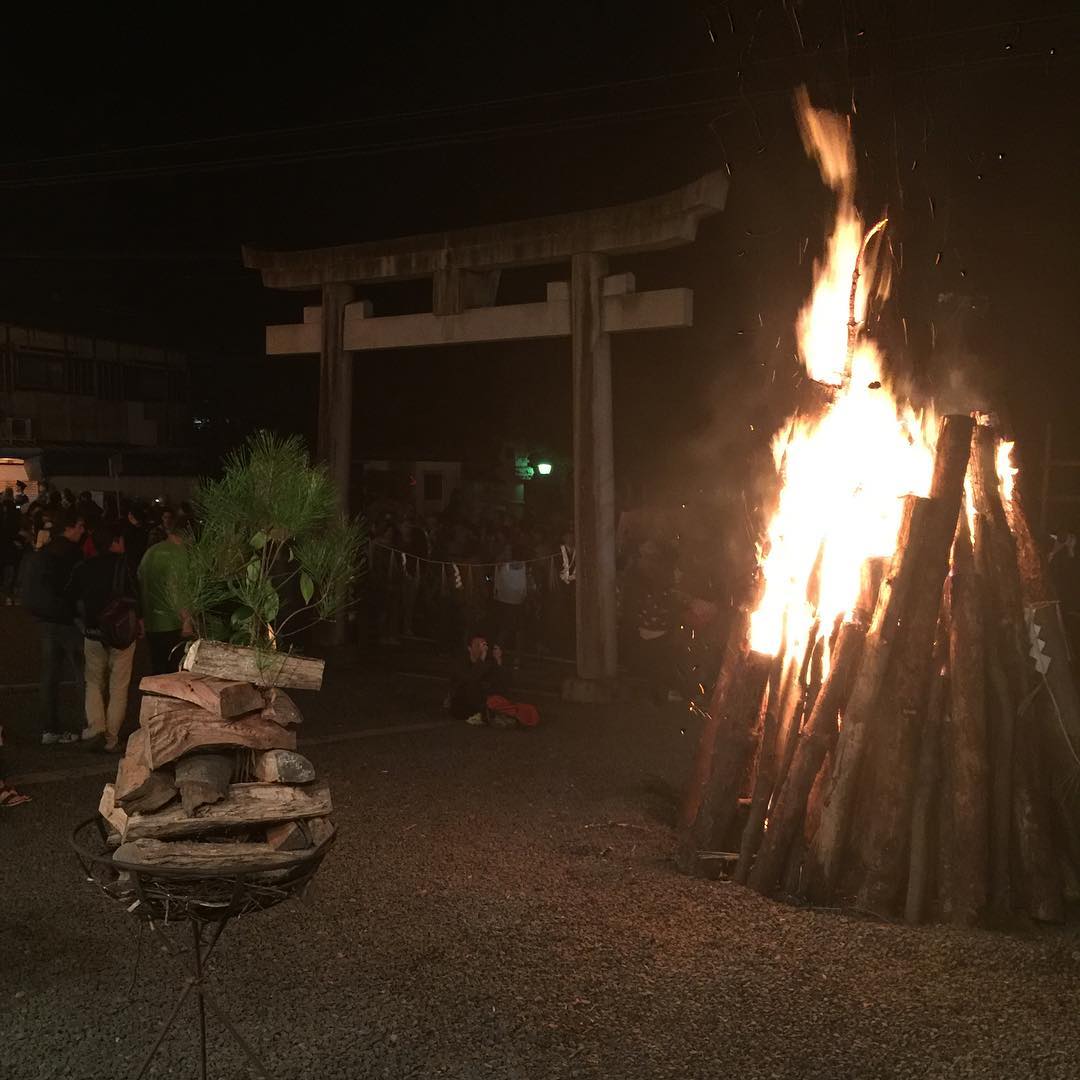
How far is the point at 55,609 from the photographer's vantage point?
9.27 meters

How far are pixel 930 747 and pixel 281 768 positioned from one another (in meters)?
3.77

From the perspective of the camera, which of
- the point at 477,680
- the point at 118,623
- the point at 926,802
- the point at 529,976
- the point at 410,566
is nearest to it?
the point at 529,976

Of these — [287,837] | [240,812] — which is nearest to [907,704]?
[287,837]

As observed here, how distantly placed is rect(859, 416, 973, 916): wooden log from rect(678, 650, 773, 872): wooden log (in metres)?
0.83

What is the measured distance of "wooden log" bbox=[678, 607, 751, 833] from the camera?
22.1 ft

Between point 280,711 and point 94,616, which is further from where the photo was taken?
point 94,616

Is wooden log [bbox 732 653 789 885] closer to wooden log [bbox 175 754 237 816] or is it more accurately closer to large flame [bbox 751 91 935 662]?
large flame [bbox 751 91 935 662]

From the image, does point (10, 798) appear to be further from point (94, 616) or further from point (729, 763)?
point (729, 763)

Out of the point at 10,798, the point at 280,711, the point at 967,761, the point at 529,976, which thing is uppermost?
the point at 280,711

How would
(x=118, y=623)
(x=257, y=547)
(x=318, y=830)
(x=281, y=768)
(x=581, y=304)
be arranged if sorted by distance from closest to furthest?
(x=318, y=830)
(x=281, y=768)
(x=257, y=547)
(x=118, y=623)
(x=581, y=304)

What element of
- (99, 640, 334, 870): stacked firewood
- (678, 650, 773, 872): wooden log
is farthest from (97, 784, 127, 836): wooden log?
(678, 650, 773, 872): wooden log

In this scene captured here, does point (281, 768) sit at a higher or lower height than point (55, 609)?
lower

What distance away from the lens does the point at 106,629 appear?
871 centimetres

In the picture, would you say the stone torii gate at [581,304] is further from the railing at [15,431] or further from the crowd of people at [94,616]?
the railing at [15,431]
